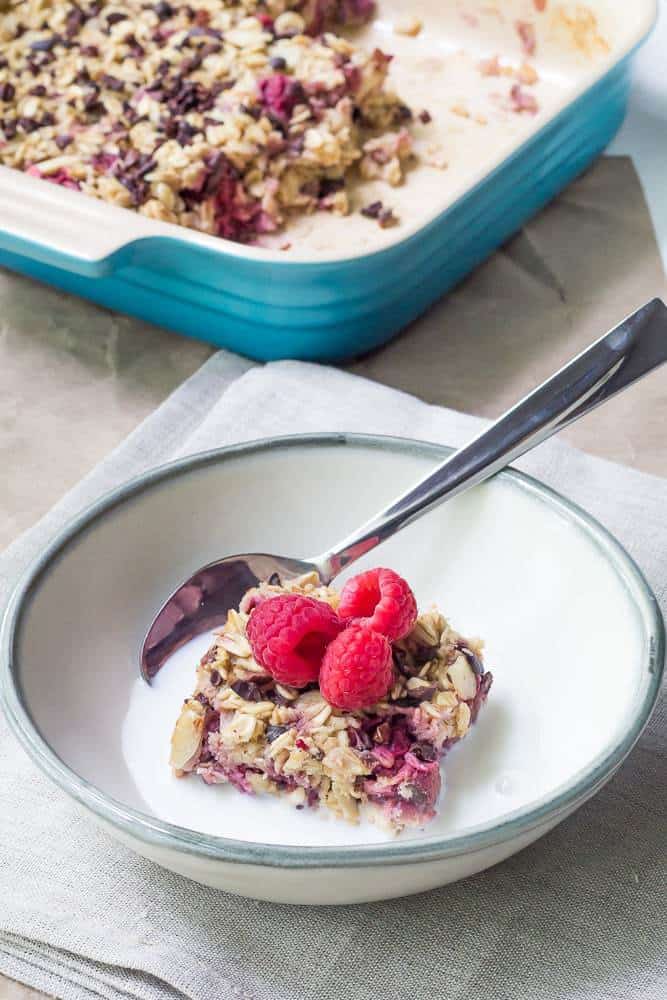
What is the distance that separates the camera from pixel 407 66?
64.6 inches

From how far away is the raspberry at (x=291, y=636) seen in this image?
69 centimetres

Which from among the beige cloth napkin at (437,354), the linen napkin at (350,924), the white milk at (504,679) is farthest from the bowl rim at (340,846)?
the beige cloth napkin at (437,354)

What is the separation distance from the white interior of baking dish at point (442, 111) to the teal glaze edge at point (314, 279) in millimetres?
13

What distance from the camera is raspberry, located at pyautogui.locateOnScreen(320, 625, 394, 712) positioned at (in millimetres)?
677

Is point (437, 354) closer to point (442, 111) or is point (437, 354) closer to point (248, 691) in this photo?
point (442, 111)

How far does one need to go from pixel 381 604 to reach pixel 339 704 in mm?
Result: 64

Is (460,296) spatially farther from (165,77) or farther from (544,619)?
(544,619)

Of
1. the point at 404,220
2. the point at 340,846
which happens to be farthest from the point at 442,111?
the point at 340,846

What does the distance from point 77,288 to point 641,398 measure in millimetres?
587

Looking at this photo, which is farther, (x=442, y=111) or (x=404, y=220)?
(x=442, y=111)

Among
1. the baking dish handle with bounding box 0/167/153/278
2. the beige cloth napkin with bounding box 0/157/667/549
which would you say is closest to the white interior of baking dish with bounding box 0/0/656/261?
the baking dish handle with bounding box 0/167/153/278

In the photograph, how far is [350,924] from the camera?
70 cm

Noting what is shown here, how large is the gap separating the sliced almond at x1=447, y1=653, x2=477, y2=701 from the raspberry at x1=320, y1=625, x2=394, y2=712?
5 cm

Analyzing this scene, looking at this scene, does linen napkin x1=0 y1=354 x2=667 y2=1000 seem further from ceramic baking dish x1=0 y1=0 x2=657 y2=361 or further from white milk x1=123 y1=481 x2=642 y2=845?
ceramic baking dish x1=0 y1=0 x2=657 y2=361
